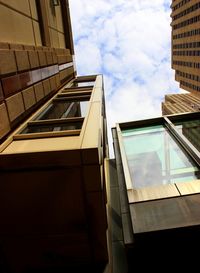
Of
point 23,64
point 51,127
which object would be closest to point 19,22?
point 23,64

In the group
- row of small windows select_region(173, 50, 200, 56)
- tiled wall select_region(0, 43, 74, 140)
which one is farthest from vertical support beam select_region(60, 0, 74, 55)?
row of small windows select_region(173, 50, 200, 56)

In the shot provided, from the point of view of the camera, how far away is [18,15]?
8.23 metres

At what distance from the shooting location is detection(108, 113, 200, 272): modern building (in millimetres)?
5363

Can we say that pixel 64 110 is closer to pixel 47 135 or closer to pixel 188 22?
pixel 47 135

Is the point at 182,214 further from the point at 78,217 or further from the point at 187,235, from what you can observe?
the point at 78,217

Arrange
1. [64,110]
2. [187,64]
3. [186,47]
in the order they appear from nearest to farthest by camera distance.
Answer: [64,110]
[186,47]
[187,64]

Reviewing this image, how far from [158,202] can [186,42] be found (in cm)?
7675

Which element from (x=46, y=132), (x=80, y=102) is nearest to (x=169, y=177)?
(x=46, y=132)

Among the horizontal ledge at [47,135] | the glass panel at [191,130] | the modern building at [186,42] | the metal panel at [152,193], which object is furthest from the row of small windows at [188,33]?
the horizontal ledge at [47,135]

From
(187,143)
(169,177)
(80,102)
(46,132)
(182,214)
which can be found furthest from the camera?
(80,102)

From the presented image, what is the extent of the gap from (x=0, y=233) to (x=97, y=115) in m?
3.74

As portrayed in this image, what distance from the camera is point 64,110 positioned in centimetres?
848

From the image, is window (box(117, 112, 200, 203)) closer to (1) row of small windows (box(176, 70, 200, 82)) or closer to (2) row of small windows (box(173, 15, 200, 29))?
(1) row of small windows (box(176, 70, 200, 82))

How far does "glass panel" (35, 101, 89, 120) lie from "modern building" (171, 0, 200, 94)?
63689 mm
